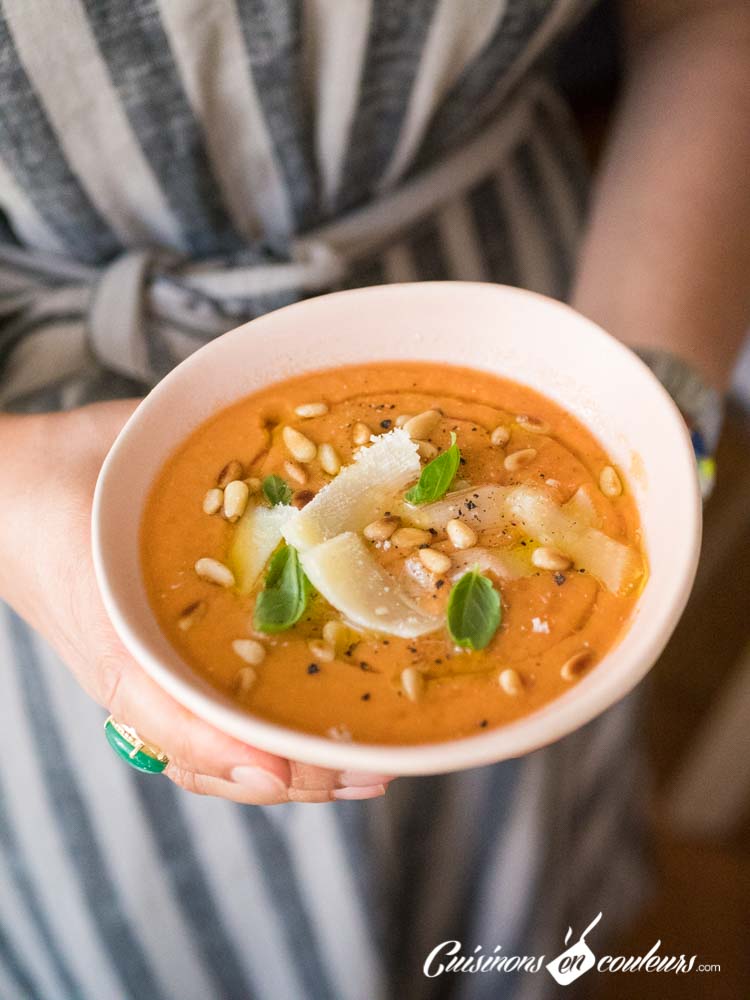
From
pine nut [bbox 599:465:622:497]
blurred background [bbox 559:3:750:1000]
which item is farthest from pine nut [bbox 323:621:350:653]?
blurred background [bbox 559:3:750:1000]

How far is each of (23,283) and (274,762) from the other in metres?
1.00

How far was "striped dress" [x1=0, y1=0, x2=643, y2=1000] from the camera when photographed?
1.28 meters

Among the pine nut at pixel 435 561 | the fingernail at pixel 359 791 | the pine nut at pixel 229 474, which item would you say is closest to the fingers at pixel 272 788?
the fingernail at pixel 359 791

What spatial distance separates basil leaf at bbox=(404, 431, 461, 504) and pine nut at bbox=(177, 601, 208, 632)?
0.80 feet

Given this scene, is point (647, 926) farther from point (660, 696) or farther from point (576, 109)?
point (576, 109)

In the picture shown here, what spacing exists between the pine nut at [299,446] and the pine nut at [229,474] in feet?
0.20

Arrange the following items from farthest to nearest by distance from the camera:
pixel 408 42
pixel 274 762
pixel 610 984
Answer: pixel 610 984 < pixel 408 42 < pixel 274 762

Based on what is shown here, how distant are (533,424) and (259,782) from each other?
1.64 feet

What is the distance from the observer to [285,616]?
875mm

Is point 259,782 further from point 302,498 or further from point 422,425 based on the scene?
point 422,425

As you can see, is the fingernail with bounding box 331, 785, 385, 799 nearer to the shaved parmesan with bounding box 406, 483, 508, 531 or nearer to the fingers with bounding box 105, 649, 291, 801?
the fingers with bounding box 105, 649, 291, 801

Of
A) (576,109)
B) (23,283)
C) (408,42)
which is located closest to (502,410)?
(408,42)

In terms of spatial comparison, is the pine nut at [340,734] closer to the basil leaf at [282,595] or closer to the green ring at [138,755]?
the basil leaf at [282,595]

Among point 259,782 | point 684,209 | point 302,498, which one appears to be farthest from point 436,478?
point 684,209
